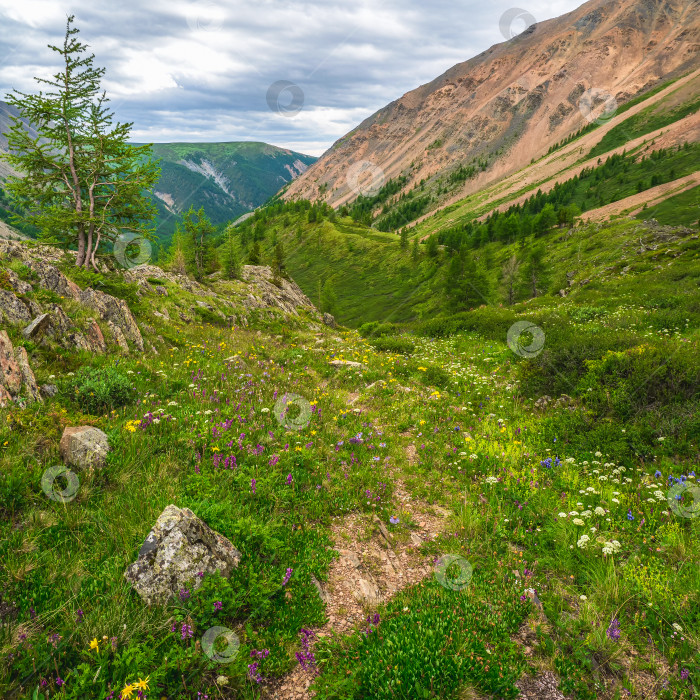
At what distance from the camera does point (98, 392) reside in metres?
7.27

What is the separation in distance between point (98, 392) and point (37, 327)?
2942mm

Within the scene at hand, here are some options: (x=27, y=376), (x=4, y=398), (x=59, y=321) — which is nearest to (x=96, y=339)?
(x=59, y=321)

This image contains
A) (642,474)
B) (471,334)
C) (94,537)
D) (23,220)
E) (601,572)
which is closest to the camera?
(94,537)

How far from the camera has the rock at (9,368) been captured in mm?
6562

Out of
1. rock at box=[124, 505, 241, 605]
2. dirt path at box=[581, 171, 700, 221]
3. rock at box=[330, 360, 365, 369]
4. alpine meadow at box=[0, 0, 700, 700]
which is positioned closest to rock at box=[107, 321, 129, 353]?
alpine meadow at box=[0, 0, 700, 700]

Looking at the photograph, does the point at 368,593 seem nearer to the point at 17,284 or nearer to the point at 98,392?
the point at 98,392

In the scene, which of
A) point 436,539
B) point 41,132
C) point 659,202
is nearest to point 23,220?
point 41,132

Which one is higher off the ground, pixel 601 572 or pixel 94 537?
pixel 94 537

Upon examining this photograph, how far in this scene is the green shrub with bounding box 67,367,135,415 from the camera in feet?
23.6

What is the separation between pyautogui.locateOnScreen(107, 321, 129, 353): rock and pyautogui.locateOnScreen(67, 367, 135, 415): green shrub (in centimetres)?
320

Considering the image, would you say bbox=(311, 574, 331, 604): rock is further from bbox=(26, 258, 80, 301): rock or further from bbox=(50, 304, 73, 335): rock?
bbox=(26, 258, 80, 301): rock

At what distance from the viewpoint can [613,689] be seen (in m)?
3.62

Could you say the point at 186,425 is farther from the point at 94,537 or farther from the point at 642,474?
the point at 642,474

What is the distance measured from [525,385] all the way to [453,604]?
8152 millimetres
